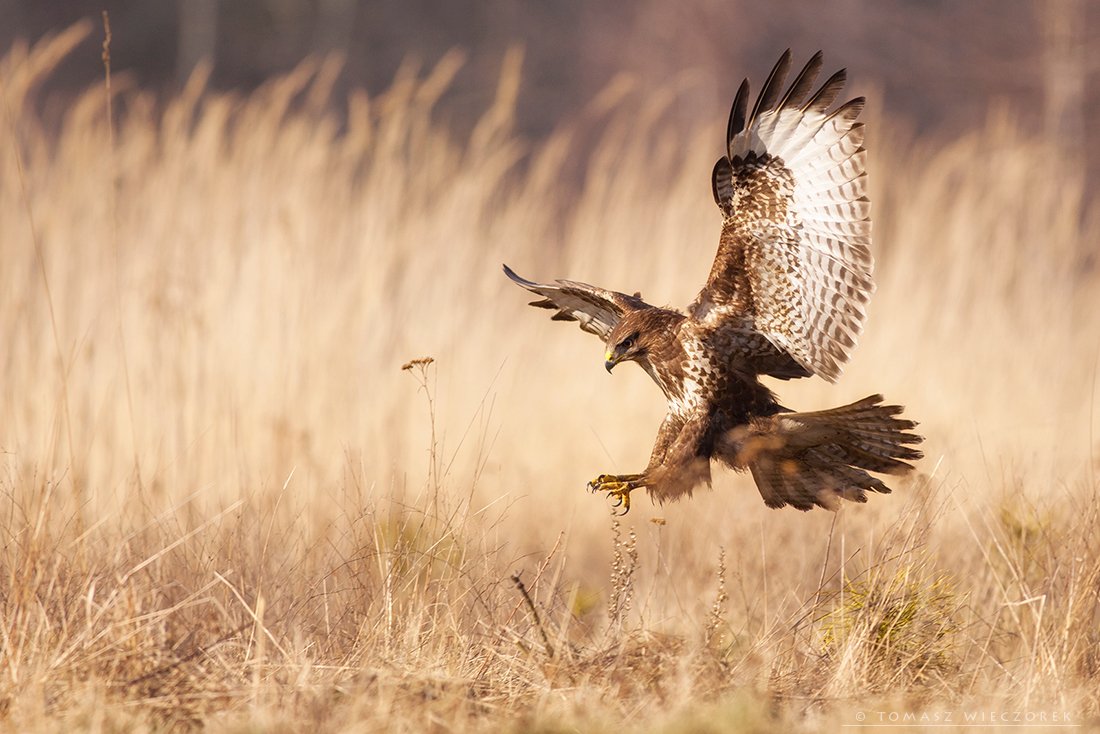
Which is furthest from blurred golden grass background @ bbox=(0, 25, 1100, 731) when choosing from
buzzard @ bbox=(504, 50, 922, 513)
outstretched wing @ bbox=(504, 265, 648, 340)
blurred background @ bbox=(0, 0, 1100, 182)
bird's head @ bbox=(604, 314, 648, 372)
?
blurred background @ bbox=(0, 0, 1100, 182)

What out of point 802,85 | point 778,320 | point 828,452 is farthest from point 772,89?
point 828,452

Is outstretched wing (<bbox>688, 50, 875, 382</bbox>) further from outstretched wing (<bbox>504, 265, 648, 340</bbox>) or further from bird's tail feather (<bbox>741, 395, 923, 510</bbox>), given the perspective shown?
outstretched wing (<bbox>504, 265, 648, 340</bbox>)

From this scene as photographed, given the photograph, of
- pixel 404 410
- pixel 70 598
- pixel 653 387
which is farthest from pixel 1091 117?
pixel 70 598

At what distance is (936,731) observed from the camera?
2748 mm

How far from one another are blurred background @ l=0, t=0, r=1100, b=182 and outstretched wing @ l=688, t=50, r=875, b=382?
19.0ft

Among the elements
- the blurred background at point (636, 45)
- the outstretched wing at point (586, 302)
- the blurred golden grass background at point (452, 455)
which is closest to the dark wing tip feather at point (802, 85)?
the outstretched wing at point (586, 302)

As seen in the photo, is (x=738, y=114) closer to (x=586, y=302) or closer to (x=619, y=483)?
(x=586, y=302)

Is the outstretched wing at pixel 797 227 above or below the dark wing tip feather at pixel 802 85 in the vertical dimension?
below

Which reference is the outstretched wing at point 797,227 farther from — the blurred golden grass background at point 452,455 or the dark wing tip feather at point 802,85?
the blurred golden grass background at point 452,455

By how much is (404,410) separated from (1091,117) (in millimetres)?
6985

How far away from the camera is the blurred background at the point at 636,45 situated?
10.4 m

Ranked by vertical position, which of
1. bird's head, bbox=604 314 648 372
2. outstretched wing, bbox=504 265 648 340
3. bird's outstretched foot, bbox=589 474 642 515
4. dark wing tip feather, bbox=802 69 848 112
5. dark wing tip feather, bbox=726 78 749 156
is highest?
dark wing tip feather, bbox=802 69 848 112

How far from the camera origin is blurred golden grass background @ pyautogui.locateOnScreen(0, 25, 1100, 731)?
3086 mm

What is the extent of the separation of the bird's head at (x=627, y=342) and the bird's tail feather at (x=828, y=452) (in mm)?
348
